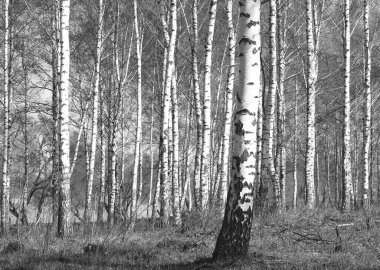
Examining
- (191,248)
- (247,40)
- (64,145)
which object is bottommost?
(191,248)

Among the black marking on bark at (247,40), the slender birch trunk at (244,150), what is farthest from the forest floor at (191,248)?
the black marking on bark at (247,40)

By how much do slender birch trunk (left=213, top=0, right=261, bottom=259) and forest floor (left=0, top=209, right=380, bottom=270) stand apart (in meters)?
0.24

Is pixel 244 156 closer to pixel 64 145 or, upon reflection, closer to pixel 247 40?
pixel 247 40

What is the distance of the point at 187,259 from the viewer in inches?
219

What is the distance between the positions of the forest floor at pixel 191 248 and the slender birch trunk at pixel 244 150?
0.24 metres

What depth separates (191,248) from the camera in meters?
6.25

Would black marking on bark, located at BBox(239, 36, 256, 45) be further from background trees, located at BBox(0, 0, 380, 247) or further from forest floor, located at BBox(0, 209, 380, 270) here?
forest floor, located at BBox(0, 209, 380, 270)

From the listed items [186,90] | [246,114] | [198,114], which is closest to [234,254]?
[246,114]

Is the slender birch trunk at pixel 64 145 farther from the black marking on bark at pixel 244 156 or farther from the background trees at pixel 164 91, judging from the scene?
the black marking on bark at pixel 244 156

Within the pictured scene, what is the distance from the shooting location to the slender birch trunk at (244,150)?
498 centimetres

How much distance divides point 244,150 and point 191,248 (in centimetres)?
195

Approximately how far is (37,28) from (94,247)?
10983 millimetres

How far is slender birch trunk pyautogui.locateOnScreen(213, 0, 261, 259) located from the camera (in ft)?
16.3

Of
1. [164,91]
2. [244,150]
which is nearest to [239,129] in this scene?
[244,150]
